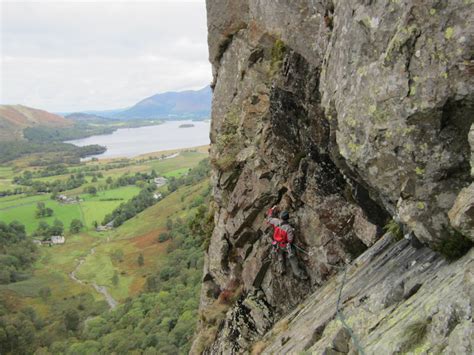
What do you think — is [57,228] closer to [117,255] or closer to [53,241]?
[53,241]

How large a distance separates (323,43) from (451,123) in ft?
19.6

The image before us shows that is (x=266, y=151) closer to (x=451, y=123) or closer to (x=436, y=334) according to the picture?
(x=451, y=123)

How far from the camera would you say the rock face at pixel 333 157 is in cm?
717

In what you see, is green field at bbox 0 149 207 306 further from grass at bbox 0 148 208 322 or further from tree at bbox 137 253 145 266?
tree at bbox 137 253 145 266

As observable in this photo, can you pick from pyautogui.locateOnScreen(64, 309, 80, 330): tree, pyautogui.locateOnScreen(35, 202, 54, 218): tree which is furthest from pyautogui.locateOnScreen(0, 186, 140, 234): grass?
pyautogui.locateOnScreen(64, 309, 80, 330): tree

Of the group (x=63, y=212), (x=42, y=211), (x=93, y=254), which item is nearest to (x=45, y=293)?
(x=93, y=254)

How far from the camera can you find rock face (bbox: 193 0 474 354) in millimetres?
7172

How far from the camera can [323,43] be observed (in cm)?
1204

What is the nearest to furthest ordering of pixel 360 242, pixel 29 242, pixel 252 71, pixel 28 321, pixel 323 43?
pixel 323 43, pixel 360 242, pixel 252 71, pixel 28 321, pixel 29 242

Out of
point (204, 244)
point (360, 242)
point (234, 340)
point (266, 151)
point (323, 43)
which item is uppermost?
point (323, 43)

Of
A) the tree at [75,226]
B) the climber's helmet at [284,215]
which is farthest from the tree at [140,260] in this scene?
the climber's helmet at [284,215]

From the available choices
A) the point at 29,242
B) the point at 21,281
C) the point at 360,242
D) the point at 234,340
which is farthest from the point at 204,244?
the point at 29,242

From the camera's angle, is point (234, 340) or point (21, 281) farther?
point (21, 281)

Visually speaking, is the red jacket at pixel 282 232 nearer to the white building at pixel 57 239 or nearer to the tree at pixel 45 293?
the tree at pixel 45 293
